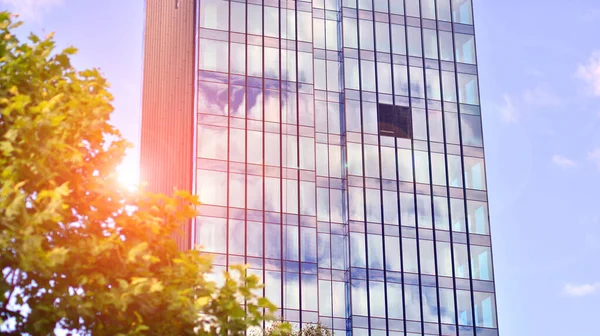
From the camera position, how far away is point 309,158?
202 feet

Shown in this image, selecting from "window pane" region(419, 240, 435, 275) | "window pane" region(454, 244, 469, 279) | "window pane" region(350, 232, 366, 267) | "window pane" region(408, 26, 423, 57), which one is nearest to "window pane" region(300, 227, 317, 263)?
"window pane" region(350, 232, 366, 267)

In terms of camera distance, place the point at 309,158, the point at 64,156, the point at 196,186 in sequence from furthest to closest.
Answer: the point at 309,158
the point at 196,186
the point at 64,156

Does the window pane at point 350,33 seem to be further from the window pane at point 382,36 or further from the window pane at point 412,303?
the window pane at point 412,303

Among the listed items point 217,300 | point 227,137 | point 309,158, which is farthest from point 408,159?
point 217,300

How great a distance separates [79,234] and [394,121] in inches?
1948

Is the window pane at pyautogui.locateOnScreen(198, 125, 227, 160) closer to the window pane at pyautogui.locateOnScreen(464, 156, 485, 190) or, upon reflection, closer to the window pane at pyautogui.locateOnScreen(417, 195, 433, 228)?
the window pane at pyautogui.locateOnScreen(417, 195, 433, 228)

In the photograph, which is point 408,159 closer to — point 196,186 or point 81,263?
point 196,186

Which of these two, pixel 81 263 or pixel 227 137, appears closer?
pixel 81 263

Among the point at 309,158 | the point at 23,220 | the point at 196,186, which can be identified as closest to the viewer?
the point at 23,220

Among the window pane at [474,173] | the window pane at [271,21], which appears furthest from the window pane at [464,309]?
the window pane at [271,21]

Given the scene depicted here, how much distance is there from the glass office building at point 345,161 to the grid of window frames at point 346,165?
93mm

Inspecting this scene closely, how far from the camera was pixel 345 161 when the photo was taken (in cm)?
6281

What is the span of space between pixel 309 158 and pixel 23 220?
46.7 m

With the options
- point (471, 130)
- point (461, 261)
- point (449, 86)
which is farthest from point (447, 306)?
point (449, 86)
